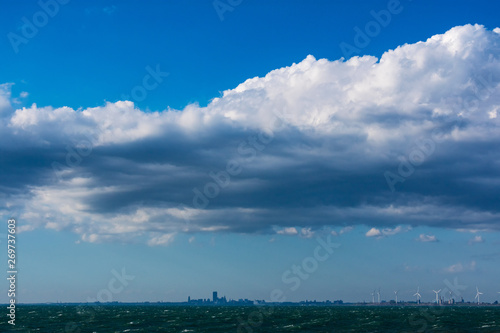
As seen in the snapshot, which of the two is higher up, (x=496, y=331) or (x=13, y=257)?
(x=13, y=257)

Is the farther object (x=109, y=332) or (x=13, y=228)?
(x=109, y=332)

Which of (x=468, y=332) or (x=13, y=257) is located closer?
(x=13, y=257)

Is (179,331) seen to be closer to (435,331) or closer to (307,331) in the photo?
(307,331)

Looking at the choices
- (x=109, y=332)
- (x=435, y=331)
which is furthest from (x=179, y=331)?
(x=435, y=331)

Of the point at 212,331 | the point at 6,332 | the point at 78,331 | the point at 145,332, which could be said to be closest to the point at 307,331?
the point at 212,331

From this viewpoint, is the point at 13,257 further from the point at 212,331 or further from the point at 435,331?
the point at 435,331

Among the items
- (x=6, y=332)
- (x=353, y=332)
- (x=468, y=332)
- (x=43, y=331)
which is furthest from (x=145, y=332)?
(x=468, y=332)

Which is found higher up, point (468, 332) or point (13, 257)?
point (13, 257)
